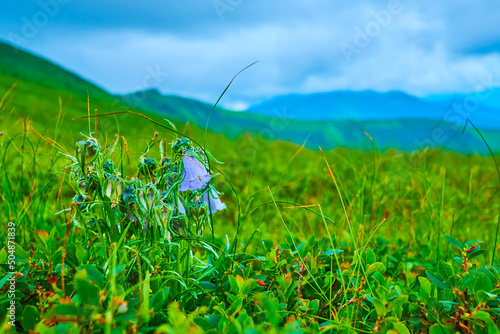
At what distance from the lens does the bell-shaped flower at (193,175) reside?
146cm

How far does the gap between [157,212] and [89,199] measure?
14.3 inches

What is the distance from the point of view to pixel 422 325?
4.96 feet

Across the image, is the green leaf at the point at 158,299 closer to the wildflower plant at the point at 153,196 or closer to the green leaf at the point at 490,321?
the wildflower plant at the point at 153,196

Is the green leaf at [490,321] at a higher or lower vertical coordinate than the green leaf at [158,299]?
higher

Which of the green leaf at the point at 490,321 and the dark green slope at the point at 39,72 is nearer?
the green leaf at the point at 490,321

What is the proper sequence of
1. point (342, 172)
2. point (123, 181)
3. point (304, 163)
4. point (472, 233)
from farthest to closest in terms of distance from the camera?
1. point (304, 163)
2. point (342, 172)
3. point (472, 233)
4. point (123, 181)

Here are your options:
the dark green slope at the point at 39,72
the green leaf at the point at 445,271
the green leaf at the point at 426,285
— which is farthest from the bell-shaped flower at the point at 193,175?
the dark green slope at the point at 39,72

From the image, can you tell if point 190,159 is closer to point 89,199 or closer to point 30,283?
point 89,199

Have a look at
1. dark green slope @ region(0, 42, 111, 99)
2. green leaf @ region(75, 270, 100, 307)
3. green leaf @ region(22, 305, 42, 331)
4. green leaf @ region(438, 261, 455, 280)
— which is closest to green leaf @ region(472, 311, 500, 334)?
green leaf @ region(438, 261, 455, 280)

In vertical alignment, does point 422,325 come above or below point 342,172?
below

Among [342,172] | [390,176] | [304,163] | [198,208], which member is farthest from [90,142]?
[304,163]

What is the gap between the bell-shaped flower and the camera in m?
1.46

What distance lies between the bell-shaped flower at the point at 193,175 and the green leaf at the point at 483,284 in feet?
3.68

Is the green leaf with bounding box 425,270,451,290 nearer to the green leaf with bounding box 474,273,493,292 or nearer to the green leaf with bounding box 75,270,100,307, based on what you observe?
the green leaf with bounding box 474,273,493,292
